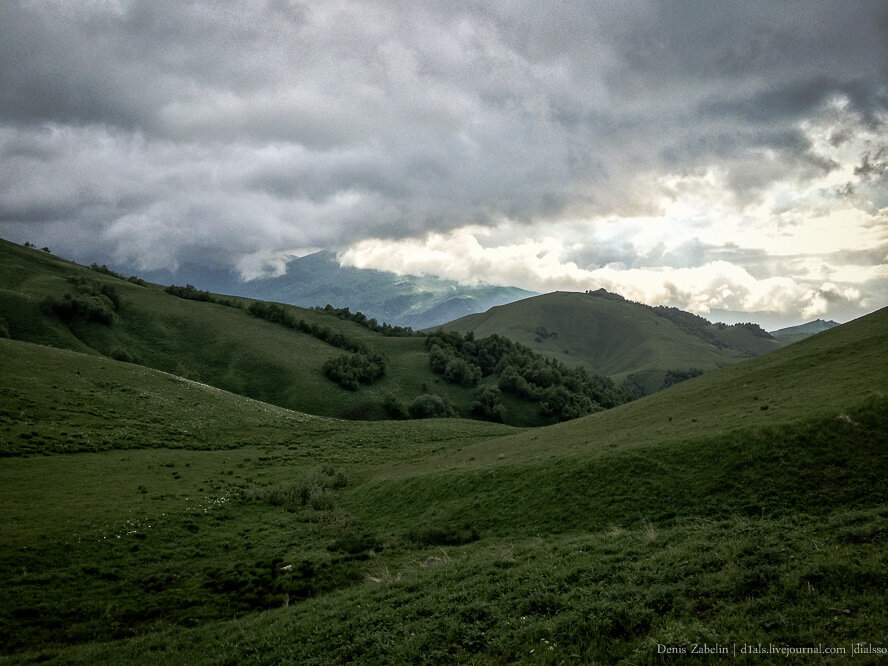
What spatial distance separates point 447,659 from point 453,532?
12.9 meters

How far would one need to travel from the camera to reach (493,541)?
20.4 meters

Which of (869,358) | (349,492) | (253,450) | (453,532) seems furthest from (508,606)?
(253,450)

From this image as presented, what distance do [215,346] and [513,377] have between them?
9315 cm

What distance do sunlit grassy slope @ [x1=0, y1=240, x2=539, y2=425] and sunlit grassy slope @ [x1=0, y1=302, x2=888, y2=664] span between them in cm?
6794

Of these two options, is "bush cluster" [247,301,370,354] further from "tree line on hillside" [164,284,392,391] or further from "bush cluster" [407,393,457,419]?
"bush cluster" [407,393,457,419]

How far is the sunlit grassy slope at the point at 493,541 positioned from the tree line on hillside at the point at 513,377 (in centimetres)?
9848

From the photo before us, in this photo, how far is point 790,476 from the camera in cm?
1897

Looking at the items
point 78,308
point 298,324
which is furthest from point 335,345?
point 78,308

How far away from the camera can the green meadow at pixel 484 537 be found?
34.2 feet

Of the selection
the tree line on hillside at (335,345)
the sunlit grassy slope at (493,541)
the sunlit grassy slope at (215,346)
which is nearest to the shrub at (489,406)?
the sunlit grassy slope at (215,346)

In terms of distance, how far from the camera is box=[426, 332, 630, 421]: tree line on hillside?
137375 millimetres

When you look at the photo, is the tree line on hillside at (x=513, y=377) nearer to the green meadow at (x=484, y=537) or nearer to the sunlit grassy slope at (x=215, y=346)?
the sunlit grassy slope at (x=215, y=346)

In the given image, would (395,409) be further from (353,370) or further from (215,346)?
(215,346)

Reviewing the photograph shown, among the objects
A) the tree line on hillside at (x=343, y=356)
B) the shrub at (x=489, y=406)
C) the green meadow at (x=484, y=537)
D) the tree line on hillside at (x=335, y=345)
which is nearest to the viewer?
the green meadow at (x=484, y=537)
